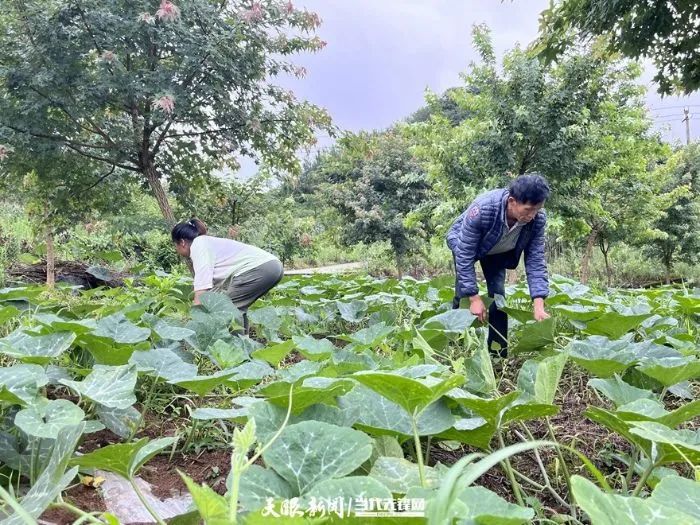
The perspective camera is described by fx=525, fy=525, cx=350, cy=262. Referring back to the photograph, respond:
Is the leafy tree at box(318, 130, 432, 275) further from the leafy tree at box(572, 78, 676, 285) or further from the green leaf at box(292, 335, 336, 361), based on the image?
the green leaf at box(292, 335, 336, 361)

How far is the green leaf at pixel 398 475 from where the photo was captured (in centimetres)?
78

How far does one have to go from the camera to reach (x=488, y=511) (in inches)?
23.9

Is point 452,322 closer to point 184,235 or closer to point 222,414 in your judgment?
point 222,414

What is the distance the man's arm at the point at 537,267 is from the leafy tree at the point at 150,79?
318 centimetres

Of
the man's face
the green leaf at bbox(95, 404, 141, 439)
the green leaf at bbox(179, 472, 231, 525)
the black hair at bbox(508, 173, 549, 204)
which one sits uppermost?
the black hair at bbox(508, 173, 549, 204)

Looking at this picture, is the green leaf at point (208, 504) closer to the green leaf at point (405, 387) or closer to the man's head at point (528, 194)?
the green leaf at point (405, 387)

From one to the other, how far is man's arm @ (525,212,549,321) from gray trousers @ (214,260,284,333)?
1606 mm

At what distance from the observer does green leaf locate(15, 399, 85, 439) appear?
2.95 feet

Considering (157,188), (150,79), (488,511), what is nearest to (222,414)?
(488,511)

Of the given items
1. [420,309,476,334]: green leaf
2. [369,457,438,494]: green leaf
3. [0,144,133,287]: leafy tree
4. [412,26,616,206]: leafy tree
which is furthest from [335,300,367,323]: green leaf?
[412,26,616,206]: leafy tree

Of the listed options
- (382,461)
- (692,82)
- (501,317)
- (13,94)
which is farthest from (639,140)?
(382,461)

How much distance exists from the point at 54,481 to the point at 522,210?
211cm

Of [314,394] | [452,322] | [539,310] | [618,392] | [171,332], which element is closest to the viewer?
[314,394]

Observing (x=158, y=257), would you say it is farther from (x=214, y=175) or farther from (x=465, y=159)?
(x=465, y=159)
